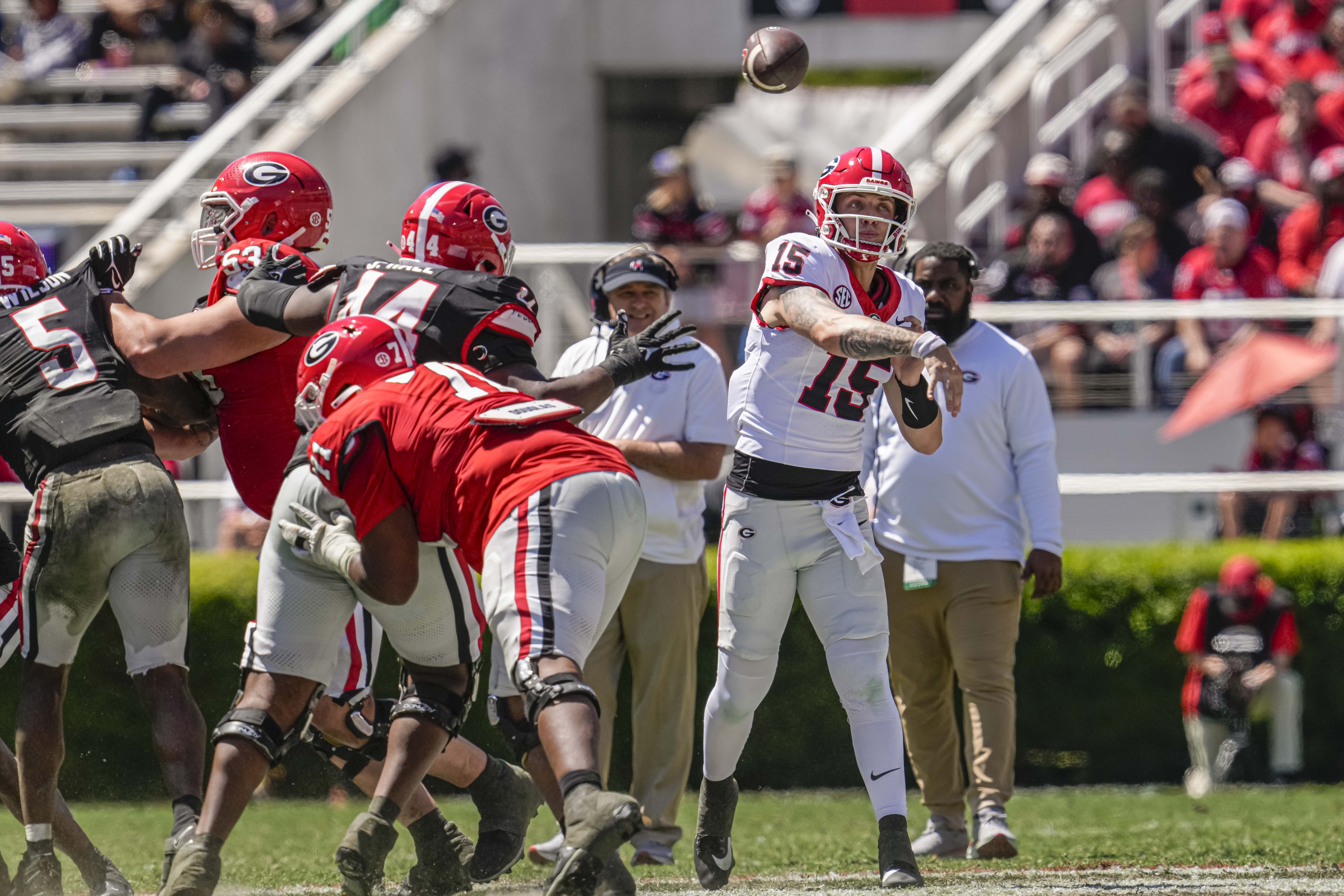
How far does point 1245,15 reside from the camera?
1433 centimetres

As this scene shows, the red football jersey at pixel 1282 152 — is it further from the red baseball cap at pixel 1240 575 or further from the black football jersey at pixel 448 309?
the black football jersey at pixel 448 309

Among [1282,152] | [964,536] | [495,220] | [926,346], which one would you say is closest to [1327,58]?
[1282,152]

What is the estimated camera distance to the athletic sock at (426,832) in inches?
222

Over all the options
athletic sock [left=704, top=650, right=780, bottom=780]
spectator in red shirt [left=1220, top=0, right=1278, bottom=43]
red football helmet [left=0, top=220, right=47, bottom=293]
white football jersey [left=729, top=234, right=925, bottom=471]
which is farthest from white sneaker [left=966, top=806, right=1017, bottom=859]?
spectator in red shirt [left=1220, top=0, right=1278, bottom=43]

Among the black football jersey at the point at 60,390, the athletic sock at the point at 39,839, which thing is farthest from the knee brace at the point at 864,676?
the athletic sock at the point at 39,839

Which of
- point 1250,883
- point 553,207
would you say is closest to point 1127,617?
point 1250,883

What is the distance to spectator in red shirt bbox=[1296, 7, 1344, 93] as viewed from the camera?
13.4 m

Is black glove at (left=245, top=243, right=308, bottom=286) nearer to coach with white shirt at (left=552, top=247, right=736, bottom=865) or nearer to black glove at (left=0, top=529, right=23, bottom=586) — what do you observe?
black glove at (left=0, top=529, right=23, bottom=586)

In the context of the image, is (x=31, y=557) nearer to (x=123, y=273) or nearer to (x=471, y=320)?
(x=123, y=273)

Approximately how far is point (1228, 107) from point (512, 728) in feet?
31.8

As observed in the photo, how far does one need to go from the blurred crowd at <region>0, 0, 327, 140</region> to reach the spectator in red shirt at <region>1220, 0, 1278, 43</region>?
7.72 metres

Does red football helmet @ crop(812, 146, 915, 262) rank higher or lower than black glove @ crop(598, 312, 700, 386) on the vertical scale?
higher

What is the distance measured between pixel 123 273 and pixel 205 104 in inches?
371

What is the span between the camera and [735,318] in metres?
10.3
